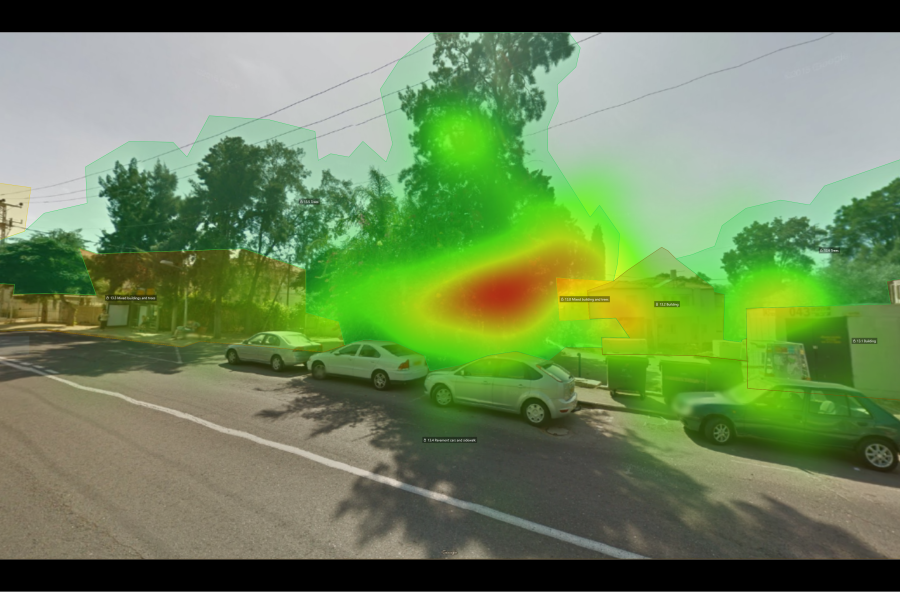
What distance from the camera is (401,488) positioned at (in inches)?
177

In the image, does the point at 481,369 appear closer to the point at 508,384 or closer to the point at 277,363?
the point at 508,384

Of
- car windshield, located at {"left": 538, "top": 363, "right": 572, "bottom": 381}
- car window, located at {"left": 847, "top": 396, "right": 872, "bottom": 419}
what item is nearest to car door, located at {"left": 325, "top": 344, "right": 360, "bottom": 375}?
car windshield, located at {"left": 538, "top": 363, "right": 572, "bottom": 381}

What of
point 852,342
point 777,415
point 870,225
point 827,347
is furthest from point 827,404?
point 870,225

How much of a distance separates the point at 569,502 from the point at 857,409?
5345 mm

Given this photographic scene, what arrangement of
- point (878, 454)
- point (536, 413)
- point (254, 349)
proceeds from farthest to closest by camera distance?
point (254, 349) < point (536, 413) < point (878, 454)

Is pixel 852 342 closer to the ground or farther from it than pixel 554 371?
farther from it

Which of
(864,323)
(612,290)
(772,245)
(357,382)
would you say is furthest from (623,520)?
(772,245)

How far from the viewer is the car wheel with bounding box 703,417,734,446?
6.30m

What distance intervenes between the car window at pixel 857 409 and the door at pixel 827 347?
277 inches

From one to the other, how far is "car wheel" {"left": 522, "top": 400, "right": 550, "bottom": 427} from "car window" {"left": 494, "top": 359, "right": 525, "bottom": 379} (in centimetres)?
61

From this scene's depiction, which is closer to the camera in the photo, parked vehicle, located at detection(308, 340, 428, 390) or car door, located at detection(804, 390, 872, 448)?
car door, located at detection(804, 390, 872, 448)

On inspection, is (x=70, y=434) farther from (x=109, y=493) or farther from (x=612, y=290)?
(x=612, y=290)

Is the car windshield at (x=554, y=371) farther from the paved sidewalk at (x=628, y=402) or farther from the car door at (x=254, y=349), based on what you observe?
the car door at (x=254, y=349)

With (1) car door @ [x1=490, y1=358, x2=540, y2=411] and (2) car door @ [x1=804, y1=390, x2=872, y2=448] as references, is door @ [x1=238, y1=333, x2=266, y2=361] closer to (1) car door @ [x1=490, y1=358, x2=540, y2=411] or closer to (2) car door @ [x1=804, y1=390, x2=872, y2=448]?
(1) car door @ [x1=490, y1=358, x2=540, y2=411]
